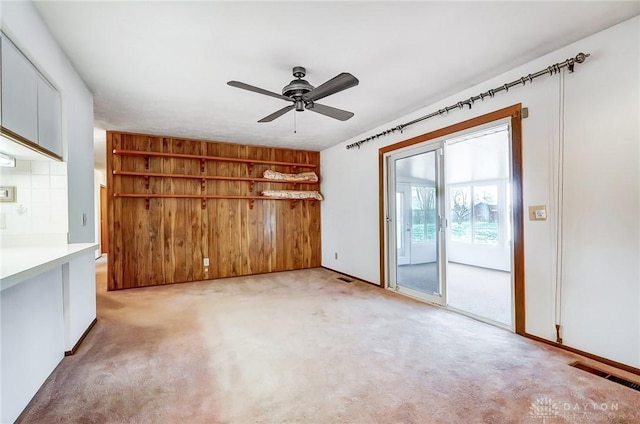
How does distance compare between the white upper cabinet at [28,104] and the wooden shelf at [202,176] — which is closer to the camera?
the white upper cabinet at [28,104]

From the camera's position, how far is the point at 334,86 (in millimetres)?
2307

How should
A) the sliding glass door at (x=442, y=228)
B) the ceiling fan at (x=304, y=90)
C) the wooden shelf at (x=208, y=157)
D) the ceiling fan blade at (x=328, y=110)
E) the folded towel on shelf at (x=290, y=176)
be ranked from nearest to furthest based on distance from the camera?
the ceiling fan at (x=304, y=90) < the ceiling fan blade at (x=328, y=110) < the sliding glass door at (x=442, y=228) < the wooden shelf at (x=208, y=157) < the folded towel on shelf at (x=290, y=176)

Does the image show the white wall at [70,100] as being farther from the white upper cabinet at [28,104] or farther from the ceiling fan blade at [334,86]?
the ceiling fan blade at [334,86]

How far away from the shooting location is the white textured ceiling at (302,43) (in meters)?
1.93

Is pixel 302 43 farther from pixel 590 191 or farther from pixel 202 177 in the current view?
pixel 202 177

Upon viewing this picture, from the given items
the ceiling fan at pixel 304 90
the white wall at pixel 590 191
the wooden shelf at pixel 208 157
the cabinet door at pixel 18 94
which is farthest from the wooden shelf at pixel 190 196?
the white wall at pixel 590 191

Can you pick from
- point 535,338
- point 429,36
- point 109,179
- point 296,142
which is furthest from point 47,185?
point 535,338

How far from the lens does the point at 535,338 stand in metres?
2.61

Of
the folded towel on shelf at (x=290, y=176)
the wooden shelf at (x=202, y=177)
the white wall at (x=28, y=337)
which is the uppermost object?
the folded towel on shelf at (x=290, y=176)

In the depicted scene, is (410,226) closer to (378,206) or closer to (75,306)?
(378,206)

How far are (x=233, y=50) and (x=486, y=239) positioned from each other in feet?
20.9

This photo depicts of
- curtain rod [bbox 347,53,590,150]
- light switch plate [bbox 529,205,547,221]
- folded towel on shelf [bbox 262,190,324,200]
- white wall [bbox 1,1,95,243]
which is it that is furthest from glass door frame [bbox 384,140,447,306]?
white wall [bbox 1,1,95,243]

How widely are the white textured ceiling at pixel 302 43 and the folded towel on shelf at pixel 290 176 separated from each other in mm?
2079

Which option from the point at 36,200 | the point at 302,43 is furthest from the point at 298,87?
the point at 36,200
